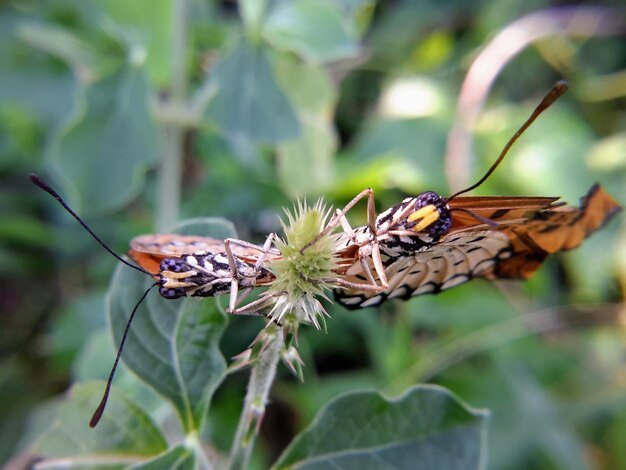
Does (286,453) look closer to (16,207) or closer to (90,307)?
(90,307)

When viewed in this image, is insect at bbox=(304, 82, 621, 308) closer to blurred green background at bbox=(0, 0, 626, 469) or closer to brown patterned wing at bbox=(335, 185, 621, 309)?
brown patterned wing at bbox=(335, 185, 621, 309)

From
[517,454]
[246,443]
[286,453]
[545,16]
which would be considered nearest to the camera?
[246,443]

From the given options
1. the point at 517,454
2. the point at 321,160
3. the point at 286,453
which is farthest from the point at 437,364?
the point at 286,453

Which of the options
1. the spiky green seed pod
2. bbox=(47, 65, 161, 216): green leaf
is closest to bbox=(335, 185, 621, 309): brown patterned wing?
the spiky green seed pod

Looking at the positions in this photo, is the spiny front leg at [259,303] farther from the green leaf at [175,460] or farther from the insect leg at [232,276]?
the green leaf at [175,460]

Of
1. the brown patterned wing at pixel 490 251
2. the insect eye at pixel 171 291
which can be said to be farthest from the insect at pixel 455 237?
the insect eye at pixel 171 291

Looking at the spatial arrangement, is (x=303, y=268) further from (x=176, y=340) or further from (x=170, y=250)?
(x=176, y=340)
